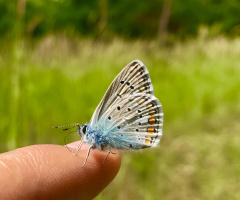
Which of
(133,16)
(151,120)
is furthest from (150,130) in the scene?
(133,16)

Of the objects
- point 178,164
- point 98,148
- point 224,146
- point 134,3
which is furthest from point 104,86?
point 134,3

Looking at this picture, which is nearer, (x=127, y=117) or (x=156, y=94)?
(x=127, y=117)

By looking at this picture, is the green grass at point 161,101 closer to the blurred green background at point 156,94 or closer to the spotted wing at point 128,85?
the blurred green background at point 156,94

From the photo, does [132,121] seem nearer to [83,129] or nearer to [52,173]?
[83,129]

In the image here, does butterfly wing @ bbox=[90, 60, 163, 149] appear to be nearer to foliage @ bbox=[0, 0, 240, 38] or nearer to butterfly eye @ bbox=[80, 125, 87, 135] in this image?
butterfly eye @ bbox=[80, 125, 87, 135]

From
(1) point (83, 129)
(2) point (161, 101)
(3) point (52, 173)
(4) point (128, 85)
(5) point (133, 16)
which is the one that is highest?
(5) point (133, 16)

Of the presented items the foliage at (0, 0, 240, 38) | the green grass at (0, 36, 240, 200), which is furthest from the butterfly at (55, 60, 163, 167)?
the foliage at (0, 0, 240, 38)
